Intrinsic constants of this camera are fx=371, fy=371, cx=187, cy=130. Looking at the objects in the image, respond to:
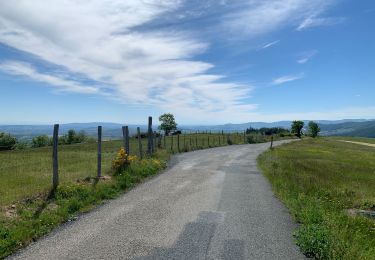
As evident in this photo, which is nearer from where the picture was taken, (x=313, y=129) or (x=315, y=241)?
(x=315, y=241)

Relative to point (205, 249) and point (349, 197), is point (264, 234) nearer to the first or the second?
point (205, 249)


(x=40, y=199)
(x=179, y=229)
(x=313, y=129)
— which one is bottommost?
(x=179, y=229)

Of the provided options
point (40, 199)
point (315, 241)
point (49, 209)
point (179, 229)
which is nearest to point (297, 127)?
point (40, 199)

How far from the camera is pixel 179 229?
9852 mm

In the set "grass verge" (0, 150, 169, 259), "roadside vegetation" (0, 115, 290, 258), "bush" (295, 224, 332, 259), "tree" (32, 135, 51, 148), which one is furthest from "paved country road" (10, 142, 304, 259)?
"tree" (32, 135, 51, 148)

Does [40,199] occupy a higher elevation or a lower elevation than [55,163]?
lower

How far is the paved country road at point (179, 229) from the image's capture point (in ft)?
26.5

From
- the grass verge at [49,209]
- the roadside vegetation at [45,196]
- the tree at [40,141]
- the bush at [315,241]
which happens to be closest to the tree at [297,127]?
the tree at [40,141]

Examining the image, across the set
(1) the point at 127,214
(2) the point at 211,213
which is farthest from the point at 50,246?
(2) the point at 211,213

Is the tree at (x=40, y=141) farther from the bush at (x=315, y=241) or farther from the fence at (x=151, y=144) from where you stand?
the bush at (x=315, y=241)

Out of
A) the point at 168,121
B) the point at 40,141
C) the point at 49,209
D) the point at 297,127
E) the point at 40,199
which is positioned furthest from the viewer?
the point at 168,121

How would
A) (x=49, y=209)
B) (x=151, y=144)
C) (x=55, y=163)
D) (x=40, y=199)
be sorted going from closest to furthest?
(x=49, y=209) < (x=40, y=199) < (x=55, y=163) < (x=151, y=144)

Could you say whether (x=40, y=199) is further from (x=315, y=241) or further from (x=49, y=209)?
(x=315, y=241)

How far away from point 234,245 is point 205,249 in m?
0.75
